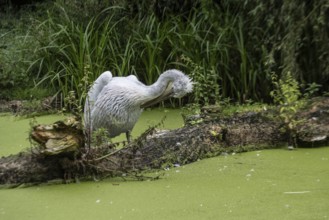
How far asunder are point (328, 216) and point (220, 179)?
91 centimetres

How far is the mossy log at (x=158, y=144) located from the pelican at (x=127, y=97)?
0.20m

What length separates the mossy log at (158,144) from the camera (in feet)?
12.9

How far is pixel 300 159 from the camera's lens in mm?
4238

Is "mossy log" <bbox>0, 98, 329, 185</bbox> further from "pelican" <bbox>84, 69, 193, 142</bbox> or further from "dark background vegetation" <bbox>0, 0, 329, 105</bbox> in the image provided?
"dark background vegetation" <bbox>0, 0, 329, 105</bbox>

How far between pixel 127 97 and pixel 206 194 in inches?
44.6

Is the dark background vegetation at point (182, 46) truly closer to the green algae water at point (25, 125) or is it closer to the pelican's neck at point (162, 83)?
the green algae water at point (25, 125)

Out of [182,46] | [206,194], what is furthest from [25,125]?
[206,194]

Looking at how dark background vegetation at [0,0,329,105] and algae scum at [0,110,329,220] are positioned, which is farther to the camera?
dark background vegetation at [0,0,329,105]

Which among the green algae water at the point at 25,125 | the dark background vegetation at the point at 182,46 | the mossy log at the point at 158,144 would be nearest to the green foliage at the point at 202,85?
the dark background vegetation at the point at 182,46

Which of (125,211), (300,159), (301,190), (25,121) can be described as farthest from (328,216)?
(25,121)

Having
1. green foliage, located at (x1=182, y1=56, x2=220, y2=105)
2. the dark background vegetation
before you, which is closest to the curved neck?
green foliage, located at (x1=182, y1=56, x2=220, y2=105)

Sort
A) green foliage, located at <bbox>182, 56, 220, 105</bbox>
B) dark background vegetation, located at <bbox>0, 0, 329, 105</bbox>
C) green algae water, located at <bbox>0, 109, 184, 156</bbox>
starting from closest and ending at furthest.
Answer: green algae water, located at <bbox>0, 109, 184, 156</bbox> < green foliage, located at <bbox>182, 56, 220, 105</bbox> < dark background vegetation, located at <bbox>0, 0, 329, 105</bbox>

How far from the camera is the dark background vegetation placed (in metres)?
5.70

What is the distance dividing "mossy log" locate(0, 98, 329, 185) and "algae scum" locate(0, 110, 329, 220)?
11cm
